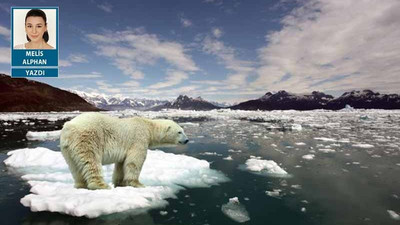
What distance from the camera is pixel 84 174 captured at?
5230mm

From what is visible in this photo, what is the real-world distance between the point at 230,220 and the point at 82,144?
9.95 feet

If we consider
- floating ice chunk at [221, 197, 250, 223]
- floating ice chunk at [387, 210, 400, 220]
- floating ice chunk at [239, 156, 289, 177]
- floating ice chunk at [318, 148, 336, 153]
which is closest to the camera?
floating ice chunk at [221, 197, 250, 223]

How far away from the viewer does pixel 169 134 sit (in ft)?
22.2

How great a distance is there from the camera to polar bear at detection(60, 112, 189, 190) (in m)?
5.04

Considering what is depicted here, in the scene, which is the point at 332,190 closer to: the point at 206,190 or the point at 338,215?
the point at 338,215

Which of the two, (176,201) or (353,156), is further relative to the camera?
(353,156)

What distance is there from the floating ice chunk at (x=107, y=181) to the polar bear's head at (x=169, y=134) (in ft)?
3.58

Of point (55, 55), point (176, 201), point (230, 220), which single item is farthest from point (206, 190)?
point (55, 55)

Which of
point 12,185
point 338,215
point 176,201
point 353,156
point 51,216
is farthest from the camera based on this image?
point 353,156

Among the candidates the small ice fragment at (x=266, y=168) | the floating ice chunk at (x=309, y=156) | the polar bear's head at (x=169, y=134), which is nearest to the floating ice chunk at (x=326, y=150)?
the floating ice chunk at (x=309, y=156)

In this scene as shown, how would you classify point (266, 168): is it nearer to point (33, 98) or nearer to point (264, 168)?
point (264, 168)

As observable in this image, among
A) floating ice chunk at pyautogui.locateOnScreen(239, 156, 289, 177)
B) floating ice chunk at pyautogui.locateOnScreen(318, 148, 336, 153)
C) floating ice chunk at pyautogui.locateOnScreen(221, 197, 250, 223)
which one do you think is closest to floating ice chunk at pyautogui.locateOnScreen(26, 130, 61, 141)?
floating ice chunk at pyautogui.locateOnScreen(239, 156, 289, 177)

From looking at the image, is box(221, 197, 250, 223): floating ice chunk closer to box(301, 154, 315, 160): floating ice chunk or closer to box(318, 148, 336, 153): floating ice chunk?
box(301, 154, 315, 160): floating ice chunk

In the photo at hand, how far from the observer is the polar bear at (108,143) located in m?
5.04
